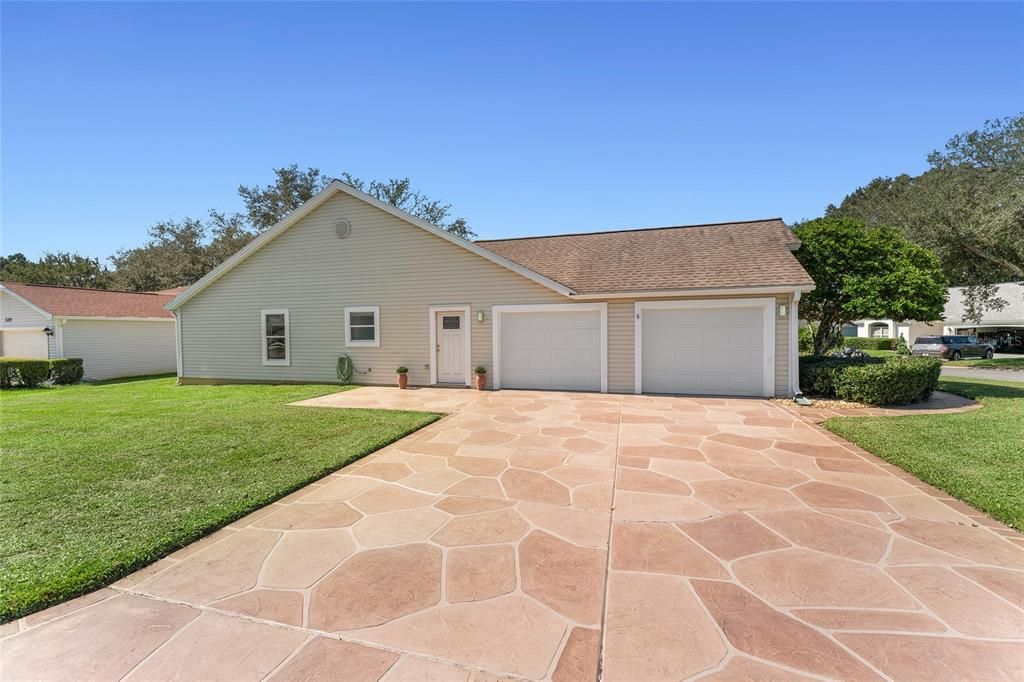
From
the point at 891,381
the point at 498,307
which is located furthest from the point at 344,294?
the point at 891,381

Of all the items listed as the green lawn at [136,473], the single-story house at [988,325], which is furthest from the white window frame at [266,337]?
the single-story house at [988,325]

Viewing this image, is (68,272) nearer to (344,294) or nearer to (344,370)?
(344,294)

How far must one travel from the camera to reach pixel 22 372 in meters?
14.9

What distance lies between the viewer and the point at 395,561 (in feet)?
10.3

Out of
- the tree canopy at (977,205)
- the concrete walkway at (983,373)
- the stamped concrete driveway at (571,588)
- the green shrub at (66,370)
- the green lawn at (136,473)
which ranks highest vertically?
the tree canopy at (977,205)

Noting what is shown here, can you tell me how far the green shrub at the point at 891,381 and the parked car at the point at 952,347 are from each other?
2148cm

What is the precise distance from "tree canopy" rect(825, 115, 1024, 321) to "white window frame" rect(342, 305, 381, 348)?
79.9ft

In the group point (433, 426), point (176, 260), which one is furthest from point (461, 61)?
point (176, 260)

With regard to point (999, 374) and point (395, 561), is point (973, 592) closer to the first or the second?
point (395, 561)

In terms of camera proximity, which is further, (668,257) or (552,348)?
(668,257)

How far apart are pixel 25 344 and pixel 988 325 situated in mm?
56402

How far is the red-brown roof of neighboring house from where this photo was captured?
1656cm

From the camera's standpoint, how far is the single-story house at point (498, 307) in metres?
10.3

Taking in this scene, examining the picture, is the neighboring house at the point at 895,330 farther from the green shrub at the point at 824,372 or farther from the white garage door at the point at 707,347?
the white garage door at the point at 707,347
